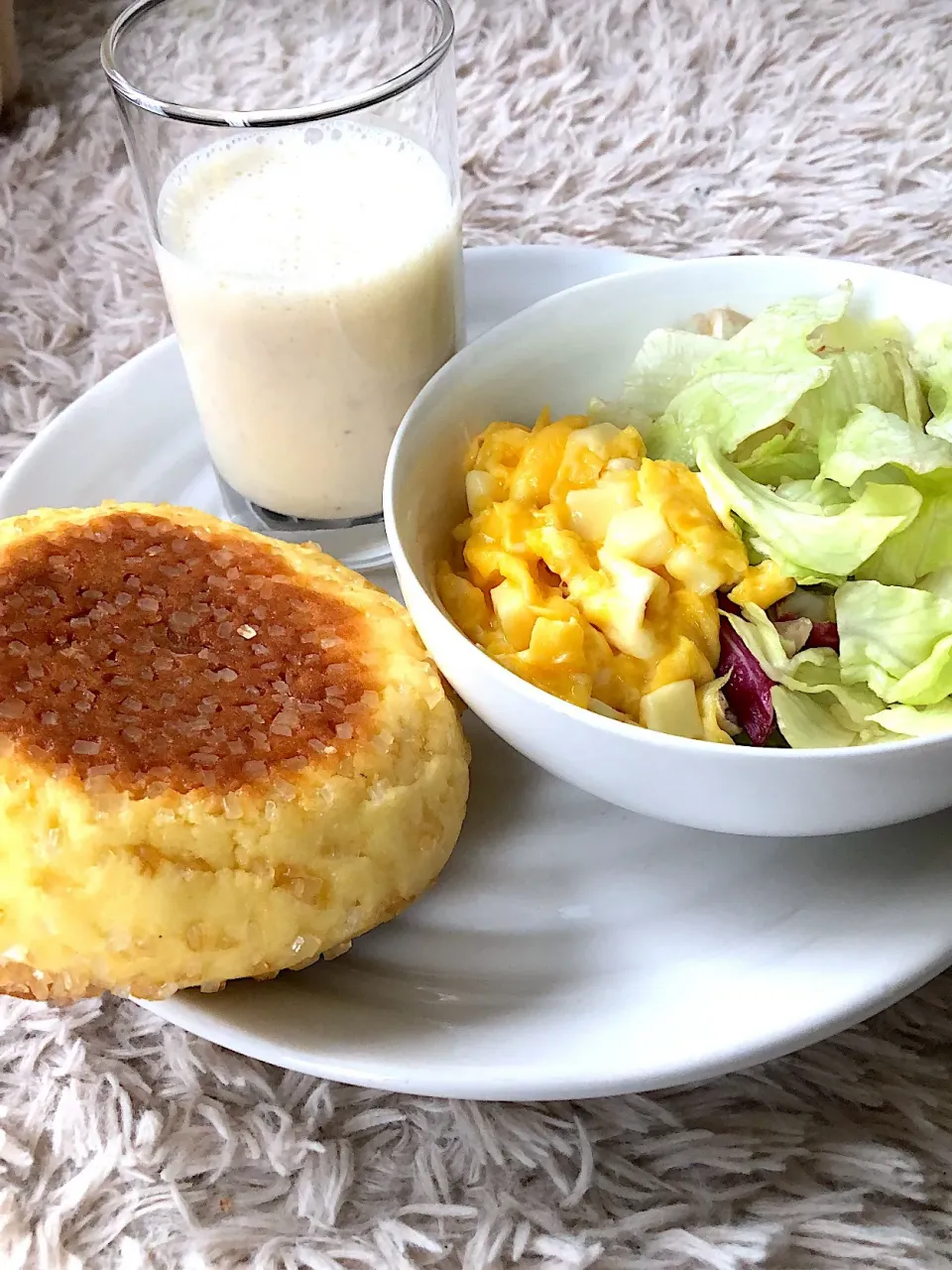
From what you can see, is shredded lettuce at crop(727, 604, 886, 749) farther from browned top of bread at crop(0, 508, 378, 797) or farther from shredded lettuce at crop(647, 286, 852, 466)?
browned top of bread at crop(0, 508, 378, 797)

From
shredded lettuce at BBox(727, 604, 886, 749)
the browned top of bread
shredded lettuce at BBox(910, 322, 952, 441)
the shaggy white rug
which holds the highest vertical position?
shredded lettuce at BBox(910, 322, 952, 441)

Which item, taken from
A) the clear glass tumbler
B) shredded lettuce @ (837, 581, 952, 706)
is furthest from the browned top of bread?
shredded lettuce @ (837, 581, 952, 706)

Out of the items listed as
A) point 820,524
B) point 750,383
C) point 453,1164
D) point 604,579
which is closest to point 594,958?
point 453,1164

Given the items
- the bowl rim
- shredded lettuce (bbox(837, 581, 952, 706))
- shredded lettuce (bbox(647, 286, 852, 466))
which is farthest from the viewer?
shredded lettuce (bbox(647, 286, 852, 466))

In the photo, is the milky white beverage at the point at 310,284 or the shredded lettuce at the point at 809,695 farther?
the milky white beverage at the point at 310,284

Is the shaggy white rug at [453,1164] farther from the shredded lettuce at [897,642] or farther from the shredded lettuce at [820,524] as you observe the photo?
the shredded lettuce at [820,524]

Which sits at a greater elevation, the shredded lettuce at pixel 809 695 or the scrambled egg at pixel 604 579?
the scrambled egg at pixel 604 579

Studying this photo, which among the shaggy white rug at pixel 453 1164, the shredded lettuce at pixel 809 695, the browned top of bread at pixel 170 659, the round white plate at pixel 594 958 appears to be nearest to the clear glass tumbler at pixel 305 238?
the browned top of bread at pixel 170 659
